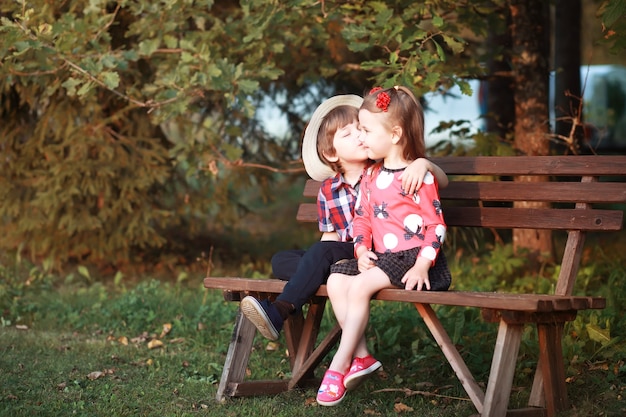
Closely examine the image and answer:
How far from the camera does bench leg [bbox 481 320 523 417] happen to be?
3.39 m

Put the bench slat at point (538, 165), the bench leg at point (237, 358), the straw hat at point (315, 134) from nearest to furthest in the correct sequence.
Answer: the bench slat at point (538, 165) < the bench leg at point (237, 358) < the straw hat at point (315, 134)

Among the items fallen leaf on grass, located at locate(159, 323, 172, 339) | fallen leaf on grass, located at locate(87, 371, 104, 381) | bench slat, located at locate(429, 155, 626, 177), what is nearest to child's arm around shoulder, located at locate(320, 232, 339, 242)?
bench slat, located at locate(429, 155, 626, 177)

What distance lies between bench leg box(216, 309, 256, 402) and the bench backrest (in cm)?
111

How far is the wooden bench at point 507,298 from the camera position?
339 centimetres

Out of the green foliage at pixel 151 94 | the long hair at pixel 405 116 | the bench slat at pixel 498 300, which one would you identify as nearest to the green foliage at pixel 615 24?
the green foliage at pixel 151 94

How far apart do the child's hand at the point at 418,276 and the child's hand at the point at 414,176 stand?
29cm

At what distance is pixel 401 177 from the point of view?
12.4ft

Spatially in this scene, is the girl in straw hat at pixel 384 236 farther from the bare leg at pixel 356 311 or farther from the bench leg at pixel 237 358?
the bench leg at pixel 237 358

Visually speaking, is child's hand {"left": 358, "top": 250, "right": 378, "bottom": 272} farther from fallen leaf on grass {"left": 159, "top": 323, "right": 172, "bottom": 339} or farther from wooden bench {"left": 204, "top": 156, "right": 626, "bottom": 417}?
fallen leaf on grass {"left": 159, "top": 323, "right": 172, "bottom": 339}

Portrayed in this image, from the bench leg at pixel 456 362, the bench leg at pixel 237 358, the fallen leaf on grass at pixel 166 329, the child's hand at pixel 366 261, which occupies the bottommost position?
the fallen leaf on grass at pixel 166 329

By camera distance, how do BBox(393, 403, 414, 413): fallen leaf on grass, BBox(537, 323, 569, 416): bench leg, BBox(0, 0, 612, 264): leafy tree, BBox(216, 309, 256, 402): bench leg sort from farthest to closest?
BBox(0, 0, 612, 264): leafy tree
BBox(216, 309, 256, 402): bench leg
BBox(393, 403, 414, 413): fallen leaf on grass
BBox(537, 323, 569, 416): bench leg

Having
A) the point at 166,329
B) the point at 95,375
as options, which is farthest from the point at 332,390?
the point at 166,329

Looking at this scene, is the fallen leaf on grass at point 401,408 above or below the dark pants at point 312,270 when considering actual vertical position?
below

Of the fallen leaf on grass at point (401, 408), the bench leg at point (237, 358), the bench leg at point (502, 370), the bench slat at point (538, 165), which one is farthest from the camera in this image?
the bench leg at point (237, 358)
